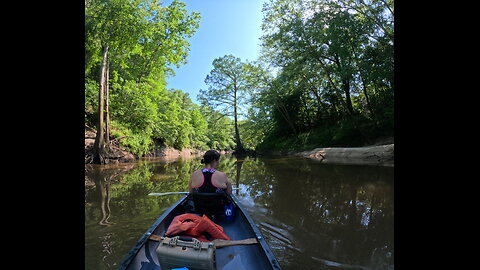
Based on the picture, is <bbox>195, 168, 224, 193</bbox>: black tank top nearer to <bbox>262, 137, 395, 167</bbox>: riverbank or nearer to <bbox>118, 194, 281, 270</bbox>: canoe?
<bbox>118, 194, 281, 270</bbox>: canoe

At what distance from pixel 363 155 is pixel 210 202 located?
10416mm

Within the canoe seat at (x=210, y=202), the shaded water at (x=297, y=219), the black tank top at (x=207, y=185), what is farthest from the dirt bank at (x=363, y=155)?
the black tank top at (x=207, y=185)

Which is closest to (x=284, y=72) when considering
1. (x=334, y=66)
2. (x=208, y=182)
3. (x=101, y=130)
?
(x=334, y=66)

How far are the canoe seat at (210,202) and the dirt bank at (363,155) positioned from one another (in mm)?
8991

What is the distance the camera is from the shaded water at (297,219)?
2357 mm

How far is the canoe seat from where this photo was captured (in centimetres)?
267

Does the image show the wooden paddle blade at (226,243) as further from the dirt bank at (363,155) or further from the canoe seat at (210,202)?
the dirt bank at (363,155)

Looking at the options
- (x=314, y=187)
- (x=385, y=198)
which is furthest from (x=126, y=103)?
(x=385, y=198)

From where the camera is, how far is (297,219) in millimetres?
3523
